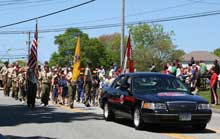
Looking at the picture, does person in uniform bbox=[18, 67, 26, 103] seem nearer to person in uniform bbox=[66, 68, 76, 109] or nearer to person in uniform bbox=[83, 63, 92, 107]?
person in uniform bbox=[83, 63, 92, 107]

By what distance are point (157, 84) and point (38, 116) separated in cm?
529

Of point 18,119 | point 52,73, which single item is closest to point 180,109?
point 18,119

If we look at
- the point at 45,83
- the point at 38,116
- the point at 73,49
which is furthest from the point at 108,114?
the point at 73,49

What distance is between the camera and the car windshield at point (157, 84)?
1524 cm

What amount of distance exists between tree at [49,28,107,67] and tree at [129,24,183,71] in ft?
48.3

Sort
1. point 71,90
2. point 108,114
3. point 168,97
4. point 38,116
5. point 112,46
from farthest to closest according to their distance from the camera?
point 112,46, point 71,90, point 38,116, point 108,114, point 168,97

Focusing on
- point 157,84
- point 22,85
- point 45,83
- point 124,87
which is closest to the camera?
point 157,84

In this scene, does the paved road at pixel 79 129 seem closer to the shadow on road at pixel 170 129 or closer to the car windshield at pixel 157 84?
the shadow on road at pixel 170 129

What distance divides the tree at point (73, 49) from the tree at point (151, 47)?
580 inches

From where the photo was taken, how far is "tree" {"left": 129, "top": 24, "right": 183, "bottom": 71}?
10719 centimetres

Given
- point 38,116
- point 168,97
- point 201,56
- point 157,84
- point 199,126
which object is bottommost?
point 38,116

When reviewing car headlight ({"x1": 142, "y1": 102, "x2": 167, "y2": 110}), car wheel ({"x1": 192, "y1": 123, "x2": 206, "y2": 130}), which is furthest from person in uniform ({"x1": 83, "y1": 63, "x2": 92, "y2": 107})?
car headlight ({"x1": 142, "y1": 102, "x2": 167, "y2": 110})

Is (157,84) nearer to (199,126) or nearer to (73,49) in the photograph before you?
(199,126)

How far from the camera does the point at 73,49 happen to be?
433 ft
